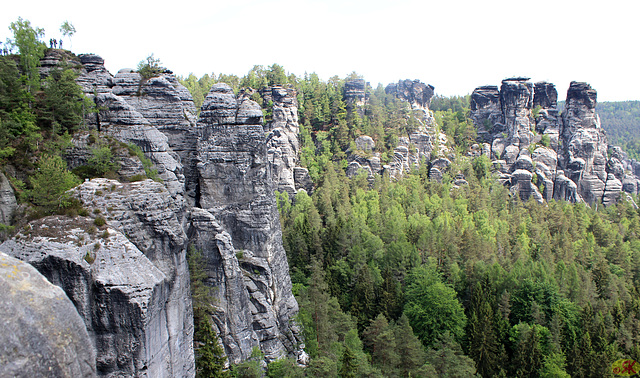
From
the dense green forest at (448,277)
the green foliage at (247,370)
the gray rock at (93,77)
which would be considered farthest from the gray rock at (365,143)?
the green foliage at (247,370)

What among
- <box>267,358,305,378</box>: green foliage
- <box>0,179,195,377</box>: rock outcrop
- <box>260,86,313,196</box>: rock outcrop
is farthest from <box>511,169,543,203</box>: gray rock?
<box>0,179,195,377</box>: rock outcrop

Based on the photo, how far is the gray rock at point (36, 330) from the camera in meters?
8.98

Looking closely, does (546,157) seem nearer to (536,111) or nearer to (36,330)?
(536,111)

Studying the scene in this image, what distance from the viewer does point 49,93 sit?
21.2 metres

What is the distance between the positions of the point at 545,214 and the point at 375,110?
40.0 meters

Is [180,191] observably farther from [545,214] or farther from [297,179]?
[545,214]

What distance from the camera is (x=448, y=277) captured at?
143ft

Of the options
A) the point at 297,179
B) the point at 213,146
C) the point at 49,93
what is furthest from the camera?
the point at 297,179

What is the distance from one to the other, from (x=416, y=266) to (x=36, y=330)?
129ft

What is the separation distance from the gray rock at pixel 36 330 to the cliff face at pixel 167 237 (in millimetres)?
732

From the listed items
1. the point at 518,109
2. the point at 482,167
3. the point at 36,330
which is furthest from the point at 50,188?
the point at 518,109

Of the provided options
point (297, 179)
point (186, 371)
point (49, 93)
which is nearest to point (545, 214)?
point (297, 179)

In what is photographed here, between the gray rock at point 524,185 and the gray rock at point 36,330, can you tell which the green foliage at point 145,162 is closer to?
the gray rock at point 36,330

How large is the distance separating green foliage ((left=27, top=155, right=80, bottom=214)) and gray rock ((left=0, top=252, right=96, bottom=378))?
21.8ft
